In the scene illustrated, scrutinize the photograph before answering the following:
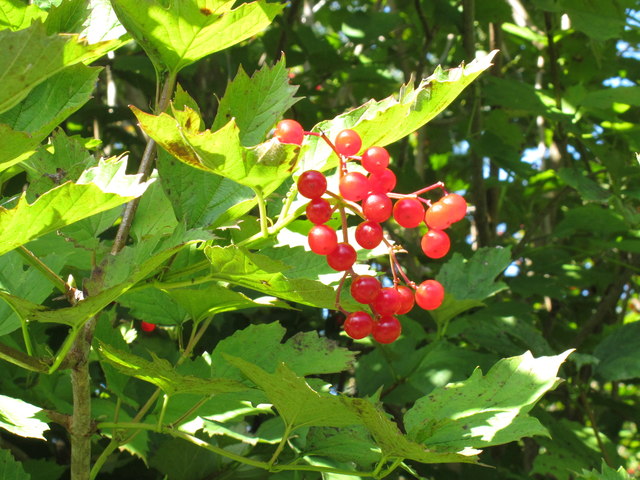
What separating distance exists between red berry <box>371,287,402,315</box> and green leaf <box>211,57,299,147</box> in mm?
214

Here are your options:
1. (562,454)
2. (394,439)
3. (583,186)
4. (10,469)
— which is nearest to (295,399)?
(394,439)

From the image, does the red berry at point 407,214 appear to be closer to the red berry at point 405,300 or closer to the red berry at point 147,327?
the red berry at point 405,300

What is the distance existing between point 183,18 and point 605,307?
5.20ft

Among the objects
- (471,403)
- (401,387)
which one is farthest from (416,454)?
(401,387)

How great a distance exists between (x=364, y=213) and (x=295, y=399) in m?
0.20

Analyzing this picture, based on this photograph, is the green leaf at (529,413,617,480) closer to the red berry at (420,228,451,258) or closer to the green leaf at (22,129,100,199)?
the red berry at (420,228,451,258)

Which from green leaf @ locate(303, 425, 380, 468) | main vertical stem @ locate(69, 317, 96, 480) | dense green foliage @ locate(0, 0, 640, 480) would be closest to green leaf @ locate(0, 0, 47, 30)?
dense green foliage @ locate(0, 0, 640, 480)

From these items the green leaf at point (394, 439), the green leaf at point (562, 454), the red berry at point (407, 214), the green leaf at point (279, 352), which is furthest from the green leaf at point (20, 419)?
the green leaf at point (562, 454)

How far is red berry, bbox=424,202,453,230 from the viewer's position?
2.47 feet

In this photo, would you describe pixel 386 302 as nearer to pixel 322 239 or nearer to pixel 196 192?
pixel 322 239

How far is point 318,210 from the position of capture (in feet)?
2.18

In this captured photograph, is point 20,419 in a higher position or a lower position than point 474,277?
higher

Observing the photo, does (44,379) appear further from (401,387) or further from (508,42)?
(508,42)

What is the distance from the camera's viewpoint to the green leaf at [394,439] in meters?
0.67
